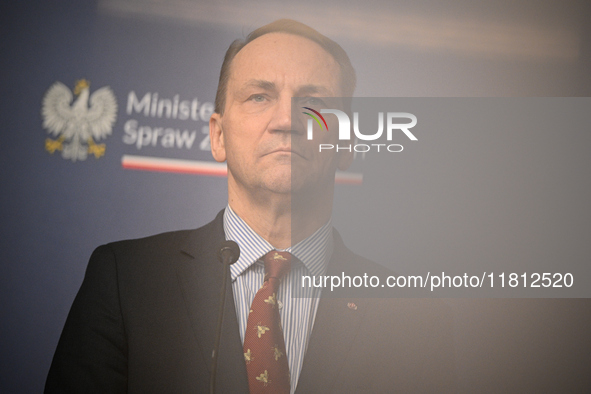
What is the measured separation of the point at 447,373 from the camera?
1.59 meters

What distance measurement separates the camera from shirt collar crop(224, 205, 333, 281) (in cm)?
155

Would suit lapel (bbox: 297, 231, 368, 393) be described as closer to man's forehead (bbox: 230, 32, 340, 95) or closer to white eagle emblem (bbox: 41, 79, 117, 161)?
man's forehead (bbox: 230, 32, 340, 95)

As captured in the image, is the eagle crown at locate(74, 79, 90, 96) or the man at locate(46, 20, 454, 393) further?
the eagle crown at locate(74, 79, 90, 96)

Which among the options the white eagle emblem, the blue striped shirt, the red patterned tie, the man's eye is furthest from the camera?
the white eagle emblem

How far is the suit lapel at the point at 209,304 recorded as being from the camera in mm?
1411

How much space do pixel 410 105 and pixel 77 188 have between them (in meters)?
1.27

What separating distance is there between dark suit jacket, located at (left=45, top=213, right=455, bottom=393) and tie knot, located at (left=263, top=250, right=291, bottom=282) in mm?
159

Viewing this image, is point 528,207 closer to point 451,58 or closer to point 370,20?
point 451,58

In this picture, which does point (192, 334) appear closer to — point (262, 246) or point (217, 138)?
point (262, 246)

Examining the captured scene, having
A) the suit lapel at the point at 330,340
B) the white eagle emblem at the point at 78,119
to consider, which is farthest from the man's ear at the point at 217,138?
the suit lapel at the point at 330,340

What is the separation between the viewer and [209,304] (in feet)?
4.96

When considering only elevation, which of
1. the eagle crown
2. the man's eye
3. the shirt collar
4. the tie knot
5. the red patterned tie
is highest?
the eagle crown

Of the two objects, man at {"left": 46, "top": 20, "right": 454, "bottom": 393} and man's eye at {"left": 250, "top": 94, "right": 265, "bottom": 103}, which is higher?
man's eye at {"left": 250, "top": 94, "right": 265, "bottom": 103}

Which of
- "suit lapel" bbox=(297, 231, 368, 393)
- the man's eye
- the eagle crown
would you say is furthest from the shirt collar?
the eagle crown
